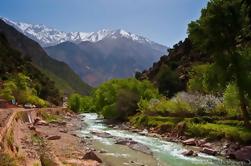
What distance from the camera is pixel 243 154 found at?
36594mm

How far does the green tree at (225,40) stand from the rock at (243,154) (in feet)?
27.6

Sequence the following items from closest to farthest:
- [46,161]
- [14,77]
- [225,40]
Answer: [46,161]
[225,40]
[14,77]

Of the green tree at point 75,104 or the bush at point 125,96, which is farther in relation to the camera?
the green tree at point 75,104

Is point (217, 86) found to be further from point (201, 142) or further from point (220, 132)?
point (201, 142)

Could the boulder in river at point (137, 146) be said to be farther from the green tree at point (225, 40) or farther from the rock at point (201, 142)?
the green tree at point (225, 40)

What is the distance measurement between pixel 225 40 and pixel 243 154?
13.2 metres

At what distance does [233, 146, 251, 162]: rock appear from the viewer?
36.0m

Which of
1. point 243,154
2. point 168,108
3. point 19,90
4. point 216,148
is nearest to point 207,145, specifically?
point 216,148

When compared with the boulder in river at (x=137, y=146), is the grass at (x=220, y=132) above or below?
above

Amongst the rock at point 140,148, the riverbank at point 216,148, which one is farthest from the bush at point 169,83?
the rock at point 140,148

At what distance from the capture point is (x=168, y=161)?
36.2 m

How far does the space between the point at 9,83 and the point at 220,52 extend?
85.8 meters

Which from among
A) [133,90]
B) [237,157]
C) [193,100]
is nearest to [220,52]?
[237,157]

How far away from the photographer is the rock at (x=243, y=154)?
3595 cm
